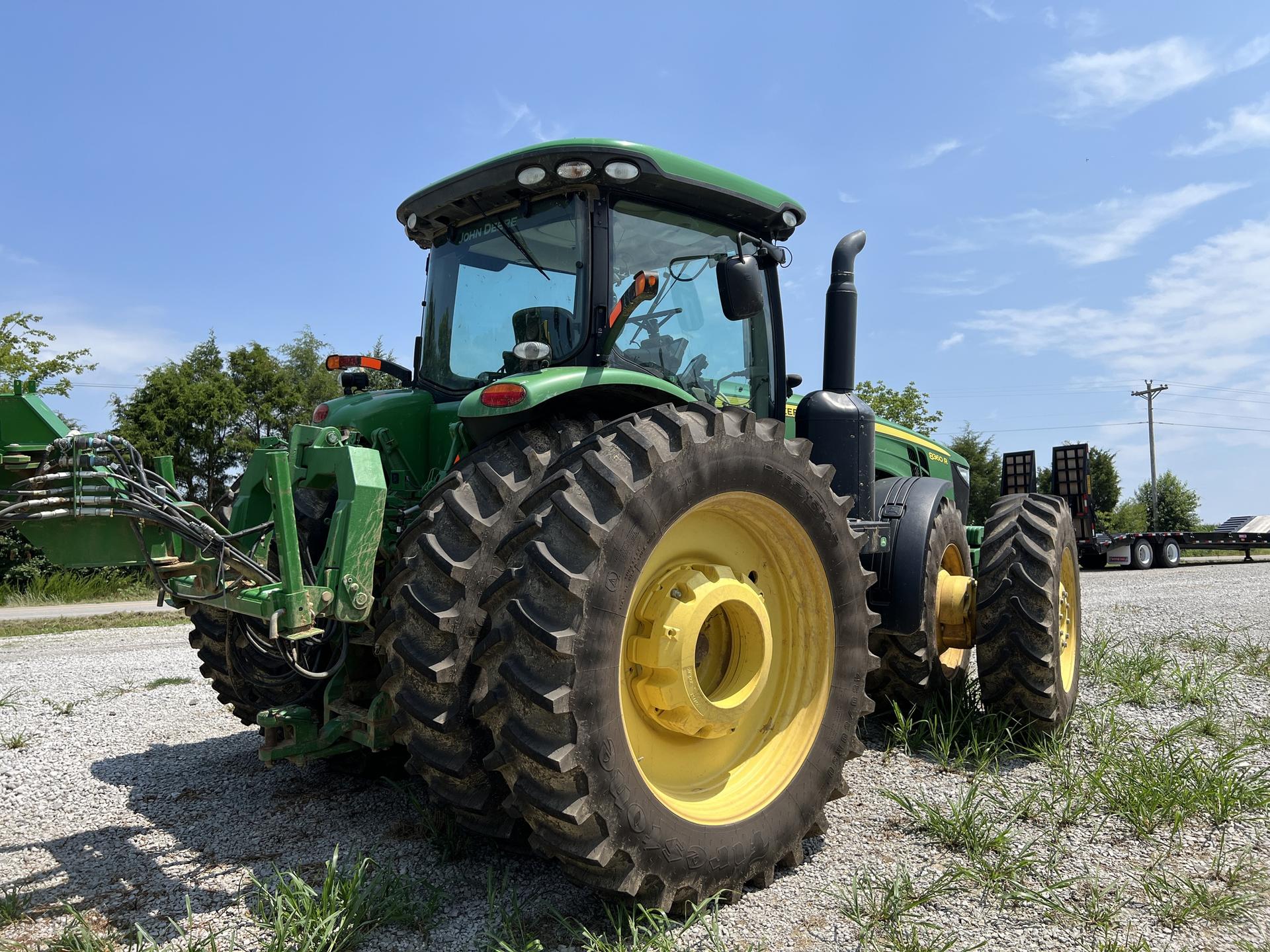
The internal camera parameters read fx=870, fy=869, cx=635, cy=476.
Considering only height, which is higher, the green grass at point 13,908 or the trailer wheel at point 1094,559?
the trailer wheel at point 1094,559

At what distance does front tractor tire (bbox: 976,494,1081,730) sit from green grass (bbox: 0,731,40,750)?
5.01 m

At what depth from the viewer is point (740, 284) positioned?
3.21 meters

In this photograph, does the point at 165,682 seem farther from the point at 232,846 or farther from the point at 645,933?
the point at 645,933

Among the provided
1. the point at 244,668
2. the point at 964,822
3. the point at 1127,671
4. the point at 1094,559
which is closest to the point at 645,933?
the point at 964,822

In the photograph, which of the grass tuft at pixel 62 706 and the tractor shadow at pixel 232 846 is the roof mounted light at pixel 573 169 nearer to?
the tractor shadow at pixel 232 846

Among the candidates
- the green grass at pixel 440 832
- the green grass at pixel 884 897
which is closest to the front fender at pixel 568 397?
the green grass at pixel 440 832

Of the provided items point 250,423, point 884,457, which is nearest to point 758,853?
point 884,457

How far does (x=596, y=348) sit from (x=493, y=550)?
43.2 inches

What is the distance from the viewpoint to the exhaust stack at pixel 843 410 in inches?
171

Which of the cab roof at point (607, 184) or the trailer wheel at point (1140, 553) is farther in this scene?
the trailer wheel at point (1140, 553)

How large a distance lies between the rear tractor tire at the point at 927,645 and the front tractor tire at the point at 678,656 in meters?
1.29

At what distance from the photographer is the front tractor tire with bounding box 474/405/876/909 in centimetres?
238

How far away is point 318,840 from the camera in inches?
130

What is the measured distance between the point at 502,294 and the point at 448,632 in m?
1.88
